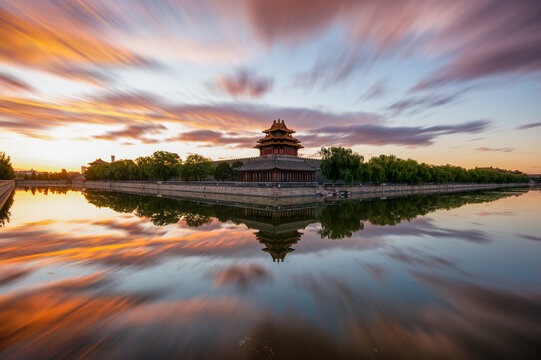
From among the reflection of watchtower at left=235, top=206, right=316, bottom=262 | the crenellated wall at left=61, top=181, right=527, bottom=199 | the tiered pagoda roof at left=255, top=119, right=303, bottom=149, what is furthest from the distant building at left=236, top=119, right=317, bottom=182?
the reflection of watchtower at left=235, top=206, right=316, bottom=262

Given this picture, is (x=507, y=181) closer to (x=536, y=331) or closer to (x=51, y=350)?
(x=536, y=331)

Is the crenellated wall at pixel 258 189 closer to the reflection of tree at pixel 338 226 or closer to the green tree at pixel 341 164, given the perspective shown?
the green tree at pixel 341 164

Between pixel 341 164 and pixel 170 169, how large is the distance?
4565 centimetres

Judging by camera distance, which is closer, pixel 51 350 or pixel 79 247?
pixel 51 350

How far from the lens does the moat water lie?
212 inches

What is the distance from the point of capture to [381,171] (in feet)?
185

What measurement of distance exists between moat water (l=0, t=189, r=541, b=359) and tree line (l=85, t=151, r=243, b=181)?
133 ft

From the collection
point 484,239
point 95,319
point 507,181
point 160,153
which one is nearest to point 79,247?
point 95,319

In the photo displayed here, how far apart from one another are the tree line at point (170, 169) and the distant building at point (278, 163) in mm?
4264

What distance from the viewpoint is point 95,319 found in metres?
6.38

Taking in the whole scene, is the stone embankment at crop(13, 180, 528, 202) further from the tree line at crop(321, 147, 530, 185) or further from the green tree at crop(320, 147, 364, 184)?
the green tree at crop(320, 147, 364, 184)

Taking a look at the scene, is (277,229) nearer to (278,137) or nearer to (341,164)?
(341,164)

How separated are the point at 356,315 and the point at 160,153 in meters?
72.3

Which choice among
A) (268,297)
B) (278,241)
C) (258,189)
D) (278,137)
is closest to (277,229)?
(278,241)
